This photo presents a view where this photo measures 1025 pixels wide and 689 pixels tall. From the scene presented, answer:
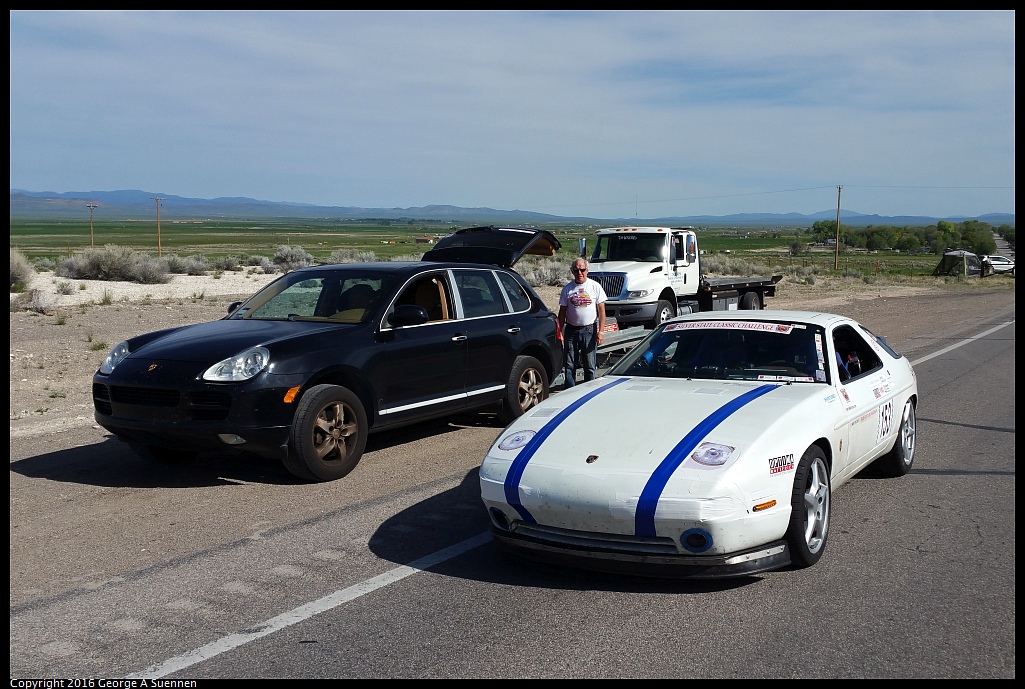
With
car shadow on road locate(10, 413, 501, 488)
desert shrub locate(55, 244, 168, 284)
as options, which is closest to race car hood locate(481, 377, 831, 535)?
car shadow on road locate(10, 413, 501, 488)

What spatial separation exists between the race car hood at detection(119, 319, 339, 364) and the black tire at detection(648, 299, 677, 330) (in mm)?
11937

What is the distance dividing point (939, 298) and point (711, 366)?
107 ft

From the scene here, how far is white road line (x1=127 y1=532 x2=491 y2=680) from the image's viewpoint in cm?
416

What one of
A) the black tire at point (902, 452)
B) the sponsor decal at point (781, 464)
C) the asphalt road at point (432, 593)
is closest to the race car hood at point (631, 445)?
the sponsor decal at point (781, 464)

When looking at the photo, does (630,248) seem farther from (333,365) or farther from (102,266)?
(102,266)

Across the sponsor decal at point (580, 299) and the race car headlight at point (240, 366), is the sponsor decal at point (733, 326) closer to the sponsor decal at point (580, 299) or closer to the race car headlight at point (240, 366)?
the race car headlight at point (240, 366)

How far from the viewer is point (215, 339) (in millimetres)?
7668

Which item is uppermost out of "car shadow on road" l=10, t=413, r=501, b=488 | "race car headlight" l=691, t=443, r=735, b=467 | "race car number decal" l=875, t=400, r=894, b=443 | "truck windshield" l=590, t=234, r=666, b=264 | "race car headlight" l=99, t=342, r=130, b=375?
"truck windshield" l=590, t=234, r=666, b=264

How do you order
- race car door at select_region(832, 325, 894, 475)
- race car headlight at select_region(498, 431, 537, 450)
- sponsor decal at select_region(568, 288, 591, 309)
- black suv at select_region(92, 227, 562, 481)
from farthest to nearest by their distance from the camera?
sponsor decal at select_region(568, 288, 591, 309), black suv at select_region(92, 227, 562, 481), race car door at select_region(832, 325, 894, 475), race car headlight at select_region(498, 431, 537, 450)

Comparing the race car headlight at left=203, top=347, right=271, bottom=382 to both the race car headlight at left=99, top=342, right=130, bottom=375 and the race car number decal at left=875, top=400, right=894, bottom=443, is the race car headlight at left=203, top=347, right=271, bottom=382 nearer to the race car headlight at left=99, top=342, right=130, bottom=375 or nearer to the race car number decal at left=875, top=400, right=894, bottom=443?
the race car headlight at left=99, top=342, right=130, bottom=375

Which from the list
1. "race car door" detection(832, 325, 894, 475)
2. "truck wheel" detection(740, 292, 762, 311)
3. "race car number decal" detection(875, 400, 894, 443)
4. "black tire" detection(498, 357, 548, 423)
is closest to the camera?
"race car door" detection(832, 325, 894, 475)

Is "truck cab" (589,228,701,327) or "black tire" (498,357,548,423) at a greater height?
"truck cab" (589,228,701,327)

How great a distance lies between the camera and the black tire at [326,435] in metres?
7.26

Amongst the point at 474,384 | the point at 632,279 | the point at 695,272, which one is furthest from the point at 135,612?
the point at 695,272
